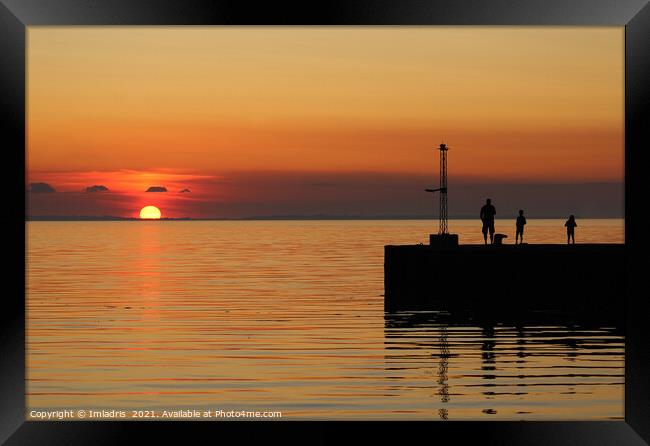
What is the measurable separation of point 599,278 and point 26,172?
21.0m

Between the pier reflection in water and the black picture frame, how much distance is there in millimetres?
5190

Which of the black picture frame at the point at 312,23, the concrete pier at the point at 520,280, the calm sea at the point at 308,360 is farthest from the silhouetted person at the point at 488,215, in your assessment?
the black picture frame at the point at 312,23

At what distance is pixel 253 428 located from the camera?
6.15 m

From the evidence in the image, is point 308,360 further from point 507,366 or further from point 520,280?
point 520,280

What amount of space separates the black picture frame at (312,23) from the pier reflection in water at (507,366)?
5.19m

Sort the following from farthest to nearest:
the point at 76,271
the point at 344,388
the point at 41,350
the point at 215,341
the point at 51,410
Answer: the point at 76,271 < the point at 215,341 < the point at 41,350 < the point at 344,388 < the point at 51,410

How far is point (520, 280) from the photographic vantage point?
84.1 feet

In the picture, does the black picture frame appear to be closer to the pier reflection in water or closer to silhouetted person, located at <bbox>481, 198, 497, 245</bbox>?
the pier reflection in water

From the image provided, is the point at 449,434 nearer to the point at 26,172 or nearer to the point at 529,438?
the point at 529,438

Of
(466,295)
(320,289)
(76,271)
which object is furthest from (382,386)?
(76,271)

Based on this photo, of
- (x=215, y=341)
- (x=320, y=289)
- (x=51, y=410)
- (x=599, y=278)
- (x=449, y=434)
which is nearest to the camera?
(x=449, y=434)

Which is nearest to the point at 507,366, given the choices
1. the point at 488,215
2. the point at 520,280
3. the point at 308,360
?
the point at 308,360

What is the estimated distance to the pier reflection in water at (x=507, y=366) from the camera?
39.7 feet

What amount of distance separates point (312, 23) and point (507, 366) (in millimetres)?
10393
